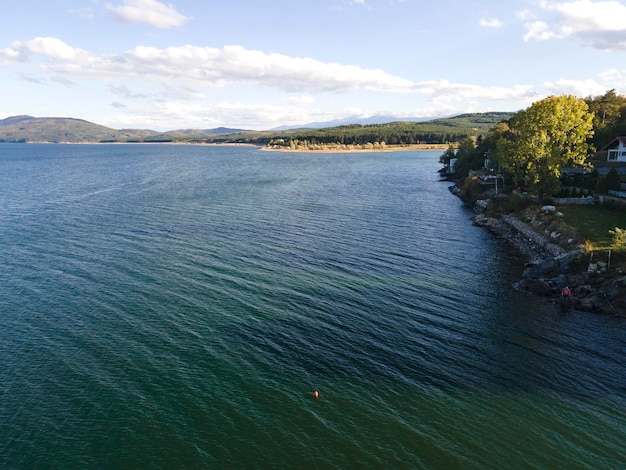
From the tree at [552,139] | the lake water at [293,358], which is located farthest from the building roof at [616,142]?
the lake water at [293,358]

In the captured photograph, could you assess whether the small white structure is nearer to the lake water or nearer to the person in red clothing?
the lake water

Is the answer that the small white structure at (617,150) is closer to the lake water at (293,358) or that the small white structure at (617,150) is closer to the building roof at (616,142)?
the building roof at (616,142)

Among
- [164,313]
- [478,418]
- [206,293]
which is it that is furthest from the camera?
[206,293]

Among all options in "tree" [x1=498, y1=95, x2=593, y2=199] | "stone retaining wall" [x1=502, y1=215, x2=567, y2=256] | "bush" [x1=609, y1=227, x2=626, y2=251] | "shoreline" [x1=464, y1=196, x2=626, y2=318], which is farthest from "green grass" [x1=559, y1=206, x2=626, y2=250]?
"tree" [x1=498, y1=95, x2=593, y2=199]

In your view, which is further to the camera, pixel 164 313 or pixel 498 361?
pixel 164 313

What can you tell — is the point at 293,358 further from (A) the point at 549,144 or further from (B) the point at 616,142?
(B) the point at 616,142

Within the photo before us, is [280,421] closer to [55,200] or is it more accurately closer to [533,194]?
[533,194]

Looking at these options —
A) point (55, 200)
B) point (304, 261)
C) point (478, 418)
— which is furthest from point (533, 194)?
point (55, 200)

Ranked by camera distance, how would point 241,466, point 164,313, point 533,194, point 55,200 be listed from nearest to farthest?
1. point 241,466
2. point 164,313
3. point 533,194
4. point 55,200
